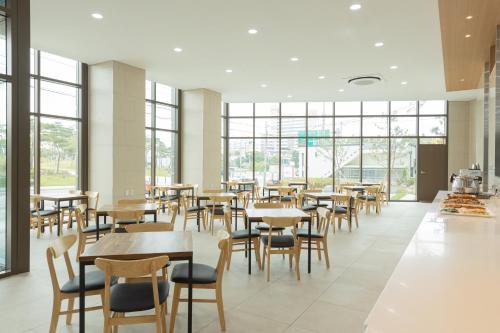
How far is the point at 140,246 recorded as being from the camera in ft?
9.79

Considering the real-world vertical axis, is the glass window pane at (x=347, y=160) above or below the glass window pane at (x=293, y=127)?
below

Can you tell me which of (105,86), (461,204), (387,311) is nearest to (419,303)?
(387,311)

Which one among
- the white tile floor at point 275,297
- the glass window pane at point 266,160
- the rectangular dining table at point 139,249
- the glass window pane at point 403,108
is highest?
the glass window pane at point 403,108

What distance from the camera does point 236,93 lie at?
1229 centimetres

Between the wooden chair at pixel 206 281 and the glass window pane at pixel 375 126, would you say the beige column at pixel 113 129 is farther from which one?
the glass window pane at pixel 375 126

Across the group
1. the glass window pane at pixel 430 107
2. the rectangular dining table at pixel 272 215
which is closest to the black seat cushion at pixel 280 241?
the rectangular dining table at pixel 272 215

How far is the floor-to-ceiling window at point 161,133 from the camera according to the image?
11.0m

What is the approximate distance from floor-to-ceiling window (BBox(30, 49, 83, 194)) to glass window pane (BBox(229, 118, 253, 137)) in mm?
6654

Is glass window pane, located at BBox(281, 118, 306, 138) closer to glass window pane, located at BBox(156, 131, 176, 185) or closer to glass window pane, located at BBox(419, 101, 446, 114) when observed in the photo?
glass window pane, located at BBox(419, 101, 446, 114)

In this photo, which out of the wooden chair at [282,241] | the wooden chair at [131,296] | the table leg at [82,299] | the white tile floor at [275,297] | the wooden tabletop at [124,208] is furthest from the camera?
the wooden tabletop at [124,208]

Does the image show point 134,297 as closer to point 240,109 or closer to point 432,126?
point 240,109

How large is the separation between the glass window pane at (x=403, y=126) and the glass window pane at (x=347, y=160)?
1389 millimetres

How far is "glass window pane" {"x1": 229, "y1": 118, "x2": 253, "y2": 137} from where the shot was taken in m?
14.5

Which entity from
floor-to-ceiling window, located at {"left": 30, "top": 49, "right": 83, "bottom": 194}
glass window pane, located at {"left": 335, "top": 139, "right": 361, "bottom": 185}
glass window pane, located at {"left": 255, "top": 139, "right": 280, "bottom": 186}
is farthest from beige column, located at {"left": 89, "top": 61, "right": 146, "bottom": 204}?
glass window pane, located at {"left": 335, "top": 139, "right": 361, "bottom": 185}
